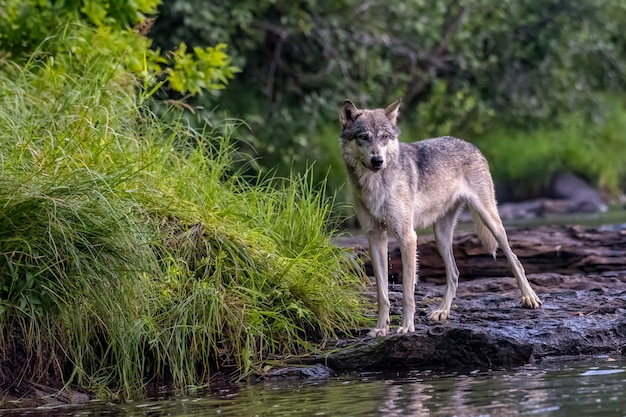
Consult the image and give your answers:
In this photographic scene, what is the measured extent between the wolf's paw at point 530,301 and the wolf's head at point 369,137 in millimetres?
1610

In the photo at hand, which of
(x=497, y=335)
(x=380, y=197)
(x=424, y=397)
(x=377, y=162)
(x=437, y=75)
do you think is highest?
(x=437, y=75)

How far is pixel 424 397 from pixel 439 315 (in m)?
2.01

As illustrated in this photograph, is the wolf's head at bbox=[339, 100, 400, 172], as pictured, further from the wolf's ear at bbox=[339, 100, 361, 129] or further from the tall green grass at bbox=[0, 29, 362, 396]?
the tall green grass at bbox=[0, 29, 362, 396]

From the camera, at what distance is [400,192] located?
7984mm

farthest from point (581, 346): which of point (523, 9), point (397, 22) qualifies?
point (523, 9)

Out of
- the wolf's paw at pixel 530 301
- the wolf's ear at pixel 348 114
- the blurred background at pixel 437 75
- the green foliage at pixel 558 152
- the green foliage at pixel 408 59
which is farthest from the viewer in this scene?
the green foliage at pixel 558 152

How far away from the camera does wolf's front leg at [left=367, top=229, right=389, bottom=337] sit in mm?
7762

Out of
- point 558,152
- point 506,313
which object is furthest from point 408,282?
point 558,152

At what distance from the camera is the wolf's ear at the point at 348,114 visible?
8016 millimetres

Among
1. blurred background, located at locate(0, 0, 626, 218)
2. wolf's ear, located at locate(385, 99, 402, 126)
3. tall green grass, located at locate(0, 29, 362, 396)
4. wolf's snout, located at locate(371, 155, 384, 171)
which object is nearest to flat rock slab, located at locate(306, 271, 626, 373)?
tall green grass, located at locate(0, 29, 362, 396)

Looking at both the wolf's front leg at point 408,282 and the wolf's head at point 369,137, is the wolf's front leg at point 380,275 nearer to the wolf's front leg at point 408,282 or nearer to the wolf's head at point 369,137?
the wolf's front leg at point 408,282

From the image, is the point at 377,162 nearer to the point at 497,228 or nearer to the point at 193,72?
the point at 497,228

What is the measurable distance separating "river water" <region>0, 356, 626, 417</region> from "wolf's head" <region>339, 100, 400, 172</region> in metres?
1.67

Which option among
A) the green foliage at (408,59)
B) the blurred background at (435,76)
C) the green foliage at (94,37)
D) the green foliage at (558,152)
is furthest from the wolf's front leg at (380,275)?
the green foliage at (558,152)
